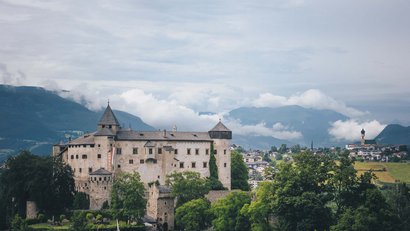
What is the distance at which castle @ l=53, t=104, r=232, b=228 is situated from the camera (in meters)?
106

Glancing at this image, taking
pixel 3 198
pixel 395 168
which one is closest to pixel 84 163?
pixel 3 198

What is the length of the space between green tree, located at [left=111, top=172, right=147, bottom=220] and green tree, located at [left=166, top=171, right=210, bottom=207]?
18.4 feet

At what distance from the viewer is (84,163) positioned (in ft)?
359

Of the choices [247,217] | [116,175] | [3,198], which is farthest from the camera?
[116,175]

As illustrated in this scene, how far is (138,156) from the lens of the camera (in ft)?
366

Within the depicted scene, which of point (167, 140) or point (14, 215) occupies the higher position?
point (167, 140)

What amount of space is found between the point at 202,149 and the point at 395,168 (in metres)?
58.5

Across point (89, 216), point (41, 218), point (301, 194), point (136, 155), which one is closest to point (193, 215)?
point (89, 216)

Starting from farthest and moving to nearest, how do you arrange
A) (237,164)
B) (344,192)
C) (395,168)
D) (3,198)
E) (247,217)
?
(395,168) < (237,164) < (3,198) < (247,217) < (344,192)

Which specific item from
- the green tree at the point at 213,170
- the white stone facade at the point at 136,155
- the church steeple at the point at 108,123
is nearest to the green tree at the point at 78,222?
the white stone facade at the point at 136,155

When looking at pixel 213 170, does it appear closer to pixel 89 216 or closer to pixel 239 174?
pixel 239 174

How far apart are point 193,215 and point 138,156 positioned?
17626mm

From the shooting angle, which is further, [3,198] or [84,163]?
[84,163]

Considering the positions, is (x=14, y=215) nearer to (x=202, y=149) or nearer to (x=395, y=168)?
(x=202, y=149)
